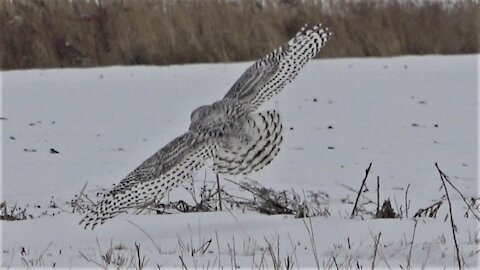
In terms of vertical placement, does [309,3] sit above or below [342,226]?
above

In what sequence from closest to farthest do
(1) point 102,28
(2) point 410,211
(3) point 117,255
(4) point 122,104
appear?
(3) point 117,255 < (2) point 410,211 < (4) point 122,104 < (1) point 102,28

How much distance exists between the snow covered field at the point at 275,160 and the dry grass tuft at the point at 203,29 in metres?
0.62

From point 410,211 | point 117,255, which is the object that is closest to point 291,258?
point 117,255

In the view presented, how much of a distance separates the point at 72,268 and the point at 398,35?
10551 mm

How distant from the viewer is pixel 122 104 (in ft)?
35.4

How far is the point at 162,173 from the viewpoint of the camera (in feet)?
15.9

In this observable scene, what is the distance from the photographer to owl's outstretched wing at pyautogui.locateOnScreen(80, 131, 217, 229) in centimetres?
486

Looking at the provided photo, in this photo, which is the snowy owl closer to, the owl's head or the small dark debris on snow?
the owl's head

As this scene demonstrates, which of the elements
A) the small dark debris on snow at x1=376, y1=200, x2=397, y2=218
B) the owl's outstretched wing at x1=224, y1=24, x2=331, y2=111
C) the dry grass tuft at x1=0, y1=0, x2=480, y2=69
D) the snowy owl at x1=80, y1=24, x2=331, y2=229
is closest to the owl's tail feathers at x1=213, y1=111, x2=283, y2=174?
the snowy owl at x1=80, y1=24, x2=331, y2=229

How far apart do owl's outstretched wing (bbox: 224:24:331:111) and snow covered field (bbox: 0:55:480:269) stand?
1.86ft

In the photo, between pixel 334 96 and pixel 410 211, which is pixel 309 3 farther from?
pixel 410 211

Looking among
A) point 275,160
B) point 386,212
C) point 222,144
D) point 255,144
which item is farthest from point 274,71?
point 275,160

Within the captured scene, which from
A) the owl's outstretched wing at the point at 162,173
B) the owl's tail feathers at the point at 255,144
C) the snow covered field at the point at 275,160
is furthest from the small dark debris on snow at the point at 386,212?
the owl's outstretched wing at the point at 162,173

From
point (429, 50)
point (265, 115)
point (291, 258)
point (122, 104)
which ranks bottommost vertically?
point (291, 258)
